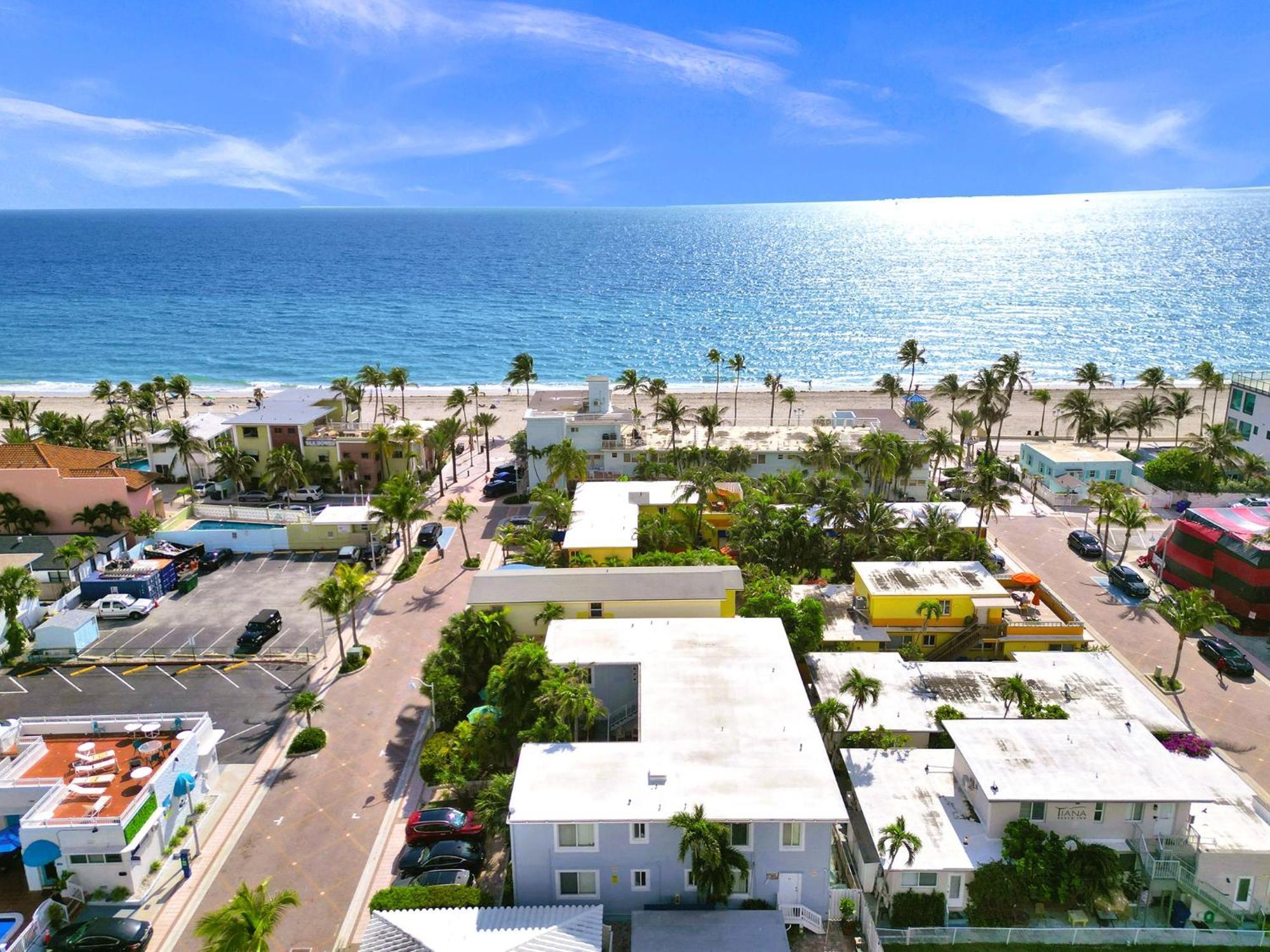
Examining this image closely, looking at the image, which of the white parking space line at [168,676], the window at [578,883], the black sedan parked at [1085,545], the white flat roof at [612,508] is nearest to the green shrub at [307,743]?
the white parking space line at [168,676]

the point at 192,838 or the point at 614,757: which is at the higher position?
the point at 614,757

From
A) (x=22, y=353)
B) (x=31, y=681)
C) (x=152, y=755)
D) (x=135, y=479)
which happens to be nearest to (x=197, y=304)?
(x=22, y=353)

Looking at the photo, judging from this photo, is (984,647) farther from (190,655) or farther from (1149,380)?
→ (1149,380)

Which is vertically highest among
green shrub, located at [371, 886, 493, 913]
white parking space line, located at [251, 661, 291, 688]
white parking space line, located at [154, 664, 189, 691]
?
green shrub, located at [371, 886, 493, 913]

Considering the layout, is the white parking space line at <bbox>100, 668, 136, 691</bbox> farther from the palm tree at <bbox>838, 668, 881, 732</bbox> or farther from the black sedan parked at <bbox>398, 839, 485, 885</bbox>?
the palm tree at <bbox>838, 668, 881, 732</bbox>

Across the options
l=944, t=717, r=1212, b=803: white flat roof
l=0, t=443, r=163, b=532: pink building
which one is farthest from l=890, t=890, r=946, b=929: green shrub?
l=0, t=443, r=163, b=532: pink building

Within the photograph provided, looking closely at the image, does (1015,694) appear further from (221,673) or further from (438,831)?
(221,673)
